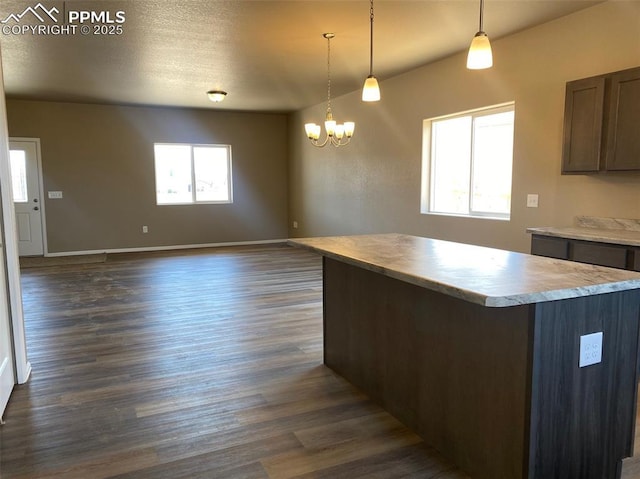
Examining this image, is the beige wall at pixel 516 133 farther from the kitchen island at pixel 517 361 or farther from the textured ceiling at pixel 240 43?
the kitchen island at pixel 517 361

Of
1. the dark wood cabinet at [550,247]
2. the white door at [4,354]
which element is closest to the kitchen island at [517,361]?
the dark wood cabinet at [550,247]

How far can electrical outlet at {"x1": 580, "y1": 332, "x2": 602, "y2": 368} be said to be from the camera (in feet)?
5.70

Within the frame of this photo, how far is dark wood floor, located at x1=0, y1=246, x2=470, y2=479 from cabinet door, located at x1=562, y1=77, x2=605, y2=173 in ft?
8.17

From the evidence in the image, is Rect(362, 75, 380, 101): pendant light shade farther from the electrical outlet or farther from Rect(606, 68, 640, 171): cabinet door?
the electrical outlet

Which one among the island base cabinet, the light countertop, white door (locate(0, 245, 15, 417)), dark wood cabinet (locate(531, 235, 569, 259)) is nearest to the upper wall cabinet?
dark wood cabinet (locate(531, 235, 569, 259))

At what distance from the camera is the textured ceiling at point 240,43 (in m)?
3.71

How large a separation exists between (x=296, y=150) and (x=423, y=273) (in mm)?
7755

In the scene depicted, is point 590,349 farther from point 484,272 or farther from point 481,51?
point 481,51

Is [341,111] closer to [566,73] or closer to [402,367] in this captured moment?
[566,73]

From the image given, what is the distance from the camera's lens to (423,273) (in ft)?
6.30

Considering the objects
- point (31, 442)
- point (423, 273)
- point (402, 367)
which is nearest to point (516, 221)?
point (402, 367)

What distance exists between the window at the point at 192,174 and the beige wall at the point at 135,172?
0.16 metres

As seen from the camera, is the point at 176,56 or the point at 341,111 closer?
the point at 176,56

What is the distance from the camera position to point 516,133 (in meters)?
4.47
